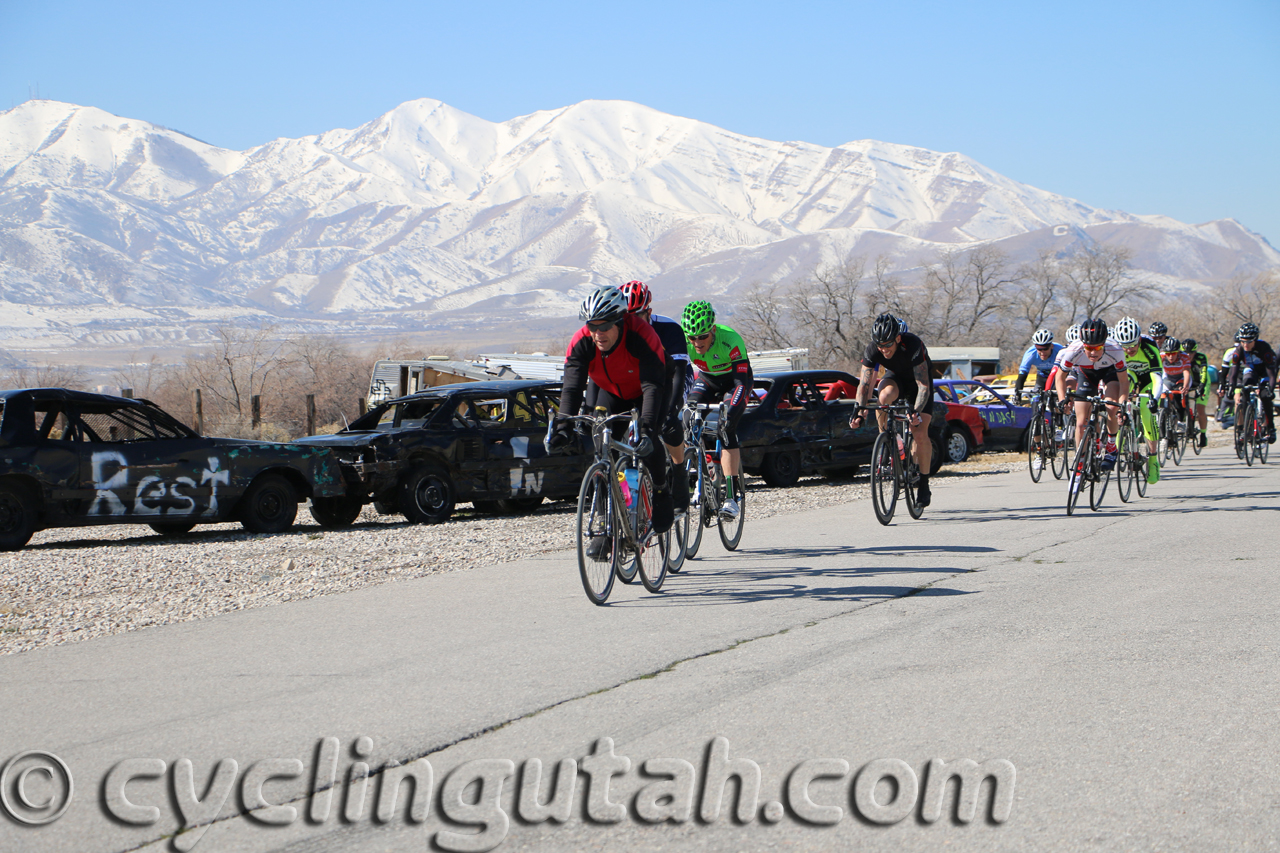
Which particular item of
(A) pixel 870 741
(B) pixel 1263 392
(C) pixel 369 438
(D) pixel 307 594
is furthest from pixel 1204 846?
(B) pixel 1263 392

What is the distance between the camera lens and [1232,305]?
289ft

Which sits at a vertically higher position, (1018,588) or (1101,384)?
(1101,384)

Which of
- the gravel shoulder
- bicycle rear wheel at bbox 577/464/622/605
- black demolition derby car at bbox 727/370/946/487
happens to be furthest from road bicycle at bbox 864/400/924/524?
black demolition derby car at bbox 727/370/946/487

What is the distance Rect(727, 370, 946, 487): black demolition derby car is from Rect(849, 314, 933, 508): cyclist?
16.3 feet

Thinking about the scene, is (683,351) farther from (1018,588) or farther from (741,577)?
(1018,588)

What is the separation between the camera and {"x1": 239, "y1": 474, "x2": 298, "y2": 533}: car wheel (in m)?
12.6

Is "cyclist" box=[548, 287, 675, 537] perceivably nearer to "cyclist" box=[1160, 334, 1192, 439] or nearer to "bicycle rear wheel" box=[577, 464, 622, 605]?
"bicycle rear wheel" box=[577, 464, 622, 605]

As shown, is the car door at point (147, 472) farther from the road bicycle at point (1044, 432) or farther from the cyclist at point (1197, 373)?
the cyclist at point (1197, 373)

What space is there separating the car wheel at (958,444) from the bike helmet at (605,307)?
13278 mm

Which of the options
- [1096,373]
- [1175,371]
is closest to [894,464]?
[1096,373]

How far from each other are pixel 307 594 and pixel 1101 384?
8.13m

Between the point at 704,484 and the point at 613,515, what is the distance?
2.21 metres

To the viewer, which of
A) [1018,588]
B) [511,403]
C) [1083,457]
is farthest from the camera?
[511,403]

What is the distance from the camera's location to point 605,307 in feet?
23.6
